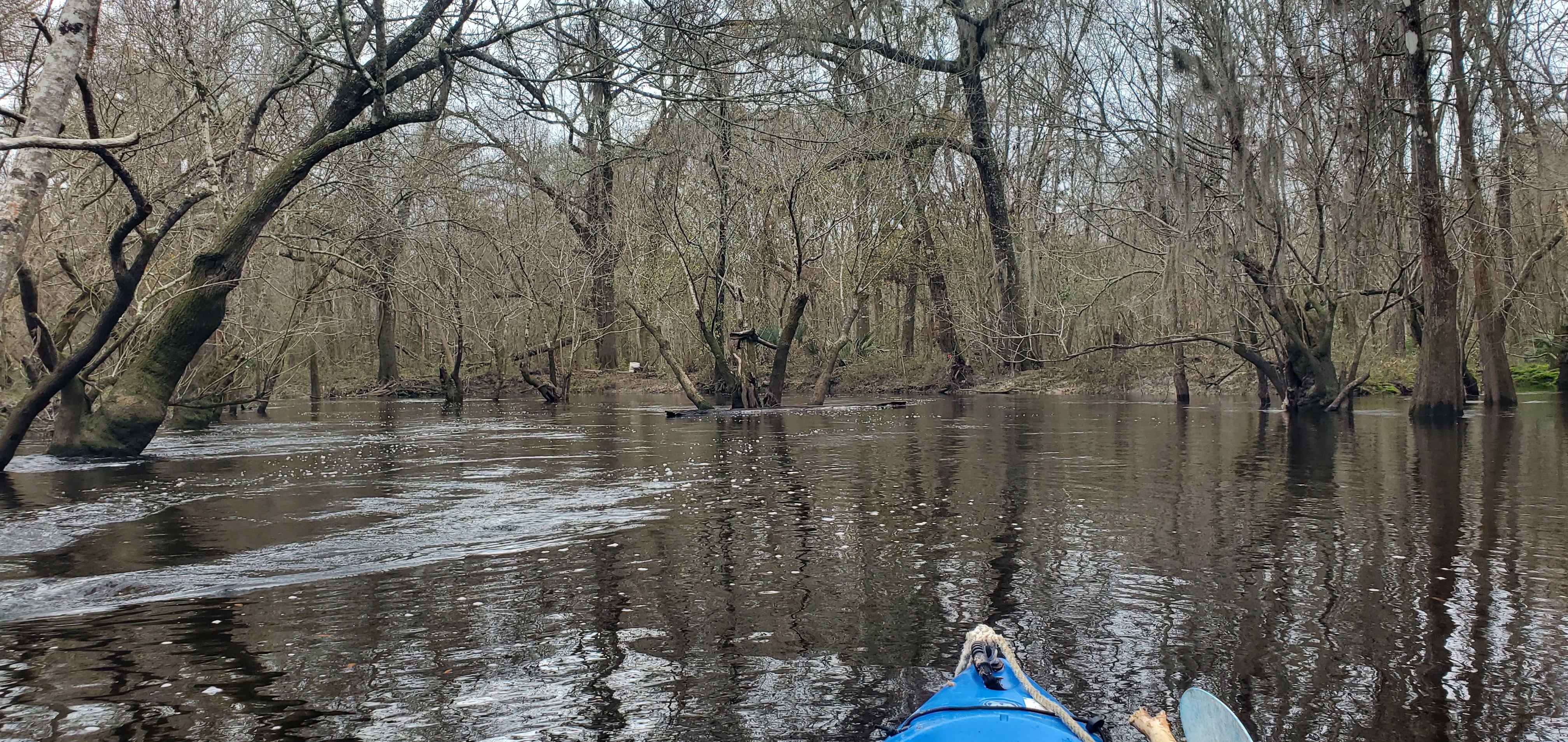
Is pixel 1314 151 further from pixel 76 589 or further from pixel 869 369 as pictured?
pixel 869 369

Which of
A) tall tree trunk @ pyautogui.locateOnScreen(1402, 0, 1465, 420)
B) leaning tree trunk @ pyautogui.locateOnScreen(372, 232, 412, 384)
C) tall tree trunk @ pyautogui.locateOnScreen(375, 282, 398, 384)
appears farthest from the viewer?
tall tree trunk @ pyautogui.locateOnScreen(375, 282, 398, 384)

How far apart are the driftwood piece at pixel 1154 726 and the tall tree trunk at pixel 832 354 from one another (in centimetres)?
2168

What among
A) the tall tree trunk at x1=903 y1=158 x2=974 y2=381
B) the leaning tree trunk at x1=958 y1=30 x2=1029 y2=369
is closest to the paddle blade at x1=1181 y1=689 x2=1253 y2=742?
the leaning tree trunk at x1=958 y1=30 x2=1029 y2=369

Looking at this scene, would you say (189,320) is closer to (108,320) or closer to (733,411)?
(108,320)

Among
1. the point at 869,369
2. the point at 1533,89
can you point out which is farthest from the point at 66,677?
the point at 869,369

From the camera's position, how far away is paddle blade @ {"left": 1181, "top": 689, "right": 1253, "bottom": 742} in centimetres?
358

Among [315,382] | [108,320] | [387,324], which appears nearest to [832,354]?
[108,320]

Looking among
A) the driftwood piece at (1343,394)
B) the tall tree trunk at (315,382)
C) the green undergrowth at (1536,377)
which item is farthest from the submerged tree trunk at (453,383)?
the green undergrowth at (1536,377)

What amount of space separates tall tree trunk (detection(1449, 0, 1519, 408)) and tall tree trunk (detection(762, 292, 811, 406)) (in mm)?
12836

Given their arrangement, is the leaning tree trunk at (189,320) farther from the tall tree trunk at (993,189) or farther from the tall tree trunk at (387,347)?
the tall tree trunk at (387,347)

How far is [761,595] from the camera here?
6.73 meters

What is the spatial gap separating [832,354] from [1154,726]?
2314 cm

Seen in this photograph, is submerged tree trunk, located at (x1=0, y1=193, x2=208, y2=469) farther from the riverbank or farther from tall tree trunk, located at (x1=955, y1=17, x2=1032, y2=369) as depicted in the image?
the riverbank

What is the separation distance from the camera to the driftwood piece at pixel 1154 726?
3666 millimetres
